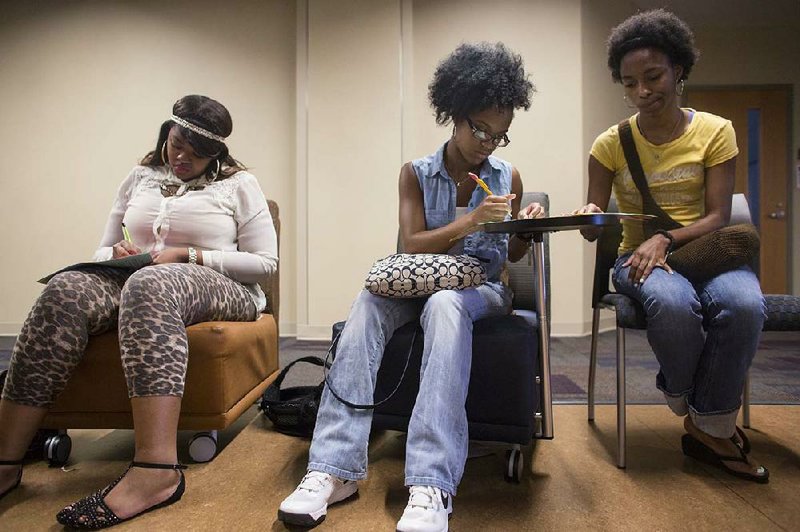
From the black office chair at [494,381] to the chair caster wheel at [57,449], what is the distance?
3.04 feet

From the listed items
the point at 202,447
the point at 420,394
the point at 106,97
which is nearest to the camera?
the point at 420,394

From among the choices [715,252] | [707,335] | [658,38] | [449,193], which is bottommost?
[707,335]

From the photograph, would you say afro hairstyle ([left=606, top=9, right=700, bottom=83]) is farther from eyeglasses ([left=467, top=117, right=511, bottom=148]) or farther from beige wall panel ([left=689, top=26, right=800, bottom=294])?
beige wall panel ([left=689, top=26, right=800, bottom=294])

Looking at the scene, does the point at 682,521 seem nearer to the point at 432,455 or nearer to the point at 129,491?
the point at 432,455

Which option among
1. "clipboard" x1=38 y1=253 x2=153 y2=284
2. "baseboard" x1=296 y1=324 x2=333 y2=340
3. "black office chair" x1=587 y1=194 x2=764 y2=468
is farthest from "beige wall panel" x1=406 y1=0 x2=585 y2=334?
"clipboard" x1=38 y1=253 x2=153 y2=284

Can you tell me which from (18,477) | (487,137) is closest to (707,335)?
(487,137)

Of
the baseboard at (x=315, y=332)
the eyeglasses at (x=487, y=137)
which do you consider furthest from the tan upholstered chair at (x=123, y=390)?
the baseboard at (x=315, y=332)

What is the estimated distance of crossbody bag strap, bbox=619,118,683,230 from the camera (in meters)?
1.57

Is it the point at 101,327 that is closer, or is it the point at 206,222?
the point at 101,327

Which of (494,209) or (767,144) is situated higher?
(767,144)

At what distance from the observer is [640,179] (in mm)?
1614

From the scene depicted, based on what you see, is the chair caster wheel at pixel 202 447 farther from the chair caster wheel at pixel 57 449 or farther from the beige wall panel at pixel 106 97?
the beige wall panel at pixel 106 97

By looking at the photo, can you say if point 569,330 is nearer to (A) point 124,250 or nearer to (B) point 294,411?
(B) point 294,411

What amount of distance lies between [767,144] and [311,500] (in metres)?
5.69
